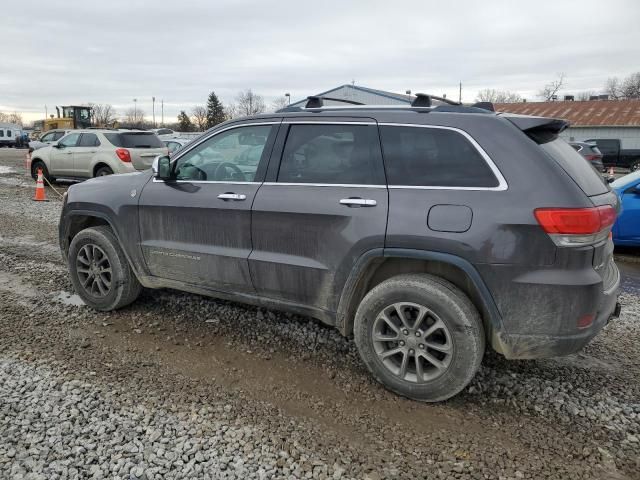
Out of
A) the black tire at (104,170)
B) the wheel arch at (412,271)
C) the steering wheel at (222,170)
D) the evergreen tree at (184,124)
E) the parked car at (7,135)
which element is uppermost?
the evergreen tree at (184,124)

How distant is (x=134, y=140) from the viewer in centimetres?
1325

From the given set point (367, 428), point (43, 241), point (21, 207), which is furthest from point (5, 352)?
point (21, 207)

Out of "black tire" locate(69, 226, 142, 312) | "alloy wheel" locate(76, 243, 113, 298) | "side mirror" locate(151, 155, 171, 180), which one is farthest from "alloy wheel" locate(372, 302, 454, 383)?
"alloy wheel" locate(76, 243, 113, 298)

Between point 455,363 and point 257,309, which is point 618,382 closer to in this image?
point 455,363

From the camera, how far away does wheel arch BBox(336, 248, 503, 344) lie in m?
2.92

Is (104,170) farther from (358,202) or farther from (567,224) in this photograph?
(567,224)

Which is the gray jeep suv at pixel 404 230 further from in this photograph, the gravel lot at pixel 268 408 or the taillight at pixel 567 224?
the gravel lot at pixel 268 408

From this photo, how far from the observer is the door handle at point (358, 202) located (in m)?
3.20

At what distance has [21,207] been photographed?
35.3ft

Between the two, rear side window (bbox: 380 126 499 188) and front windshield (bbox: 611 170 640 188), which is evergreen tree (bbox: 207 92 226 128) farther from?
rear side window (bbox: 380 126 499 188)

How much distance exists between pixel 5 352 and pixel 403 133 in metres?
3.40

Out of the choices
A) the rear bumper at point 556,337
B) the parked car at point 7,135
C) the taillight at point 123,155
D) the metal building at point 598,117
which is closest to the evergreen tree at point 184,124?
the parked car at point 7,135

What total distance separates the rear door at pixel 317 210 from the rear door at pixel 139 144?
10173mm

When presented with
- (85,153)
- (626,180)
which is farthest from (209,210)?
(85,153)
